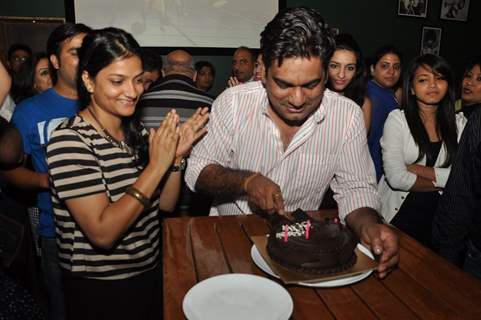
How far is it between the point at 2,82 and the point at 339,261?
107 cm

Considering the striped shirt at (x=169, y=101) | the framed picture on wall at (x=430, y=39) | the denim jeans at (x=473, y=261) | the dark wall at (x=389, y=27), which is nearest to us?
the denim jeans at (x=473, y=261)

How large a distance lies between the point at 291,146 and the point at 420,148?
3.84 ft

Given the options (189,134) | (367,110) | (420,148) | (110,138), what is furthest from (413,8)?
(110,138)

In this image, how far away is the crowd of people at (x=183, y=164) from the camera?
1410 millimetres

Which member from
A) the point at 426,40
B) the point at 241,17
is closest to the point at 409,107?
the point at 241,17

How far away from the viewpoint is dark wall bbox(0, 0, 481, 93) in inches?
251

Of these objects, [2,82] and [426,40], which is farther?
[426,40]

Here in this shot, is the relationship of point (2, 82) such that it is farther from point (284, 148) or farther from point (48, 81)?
point (48, 81)

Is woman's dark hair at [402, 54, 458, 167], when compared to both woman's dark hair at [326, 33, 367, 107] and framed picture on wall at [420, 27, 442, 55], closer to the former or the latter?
woman's dark hair at [326, 33, 367, 107]

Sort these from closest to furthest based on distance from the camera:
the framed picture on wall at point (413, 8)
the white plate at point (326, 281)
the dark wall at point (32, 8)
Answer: the white plate at point (326, 281), the dark wall at point (32, 8), the framed picture on wall at point (413, 8)

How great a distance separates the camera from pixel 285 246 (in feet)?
4.10

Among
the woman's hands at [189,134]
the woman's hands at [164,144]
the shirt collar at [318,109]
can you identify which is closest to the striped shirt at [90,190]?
the woman's hands at [164,144]

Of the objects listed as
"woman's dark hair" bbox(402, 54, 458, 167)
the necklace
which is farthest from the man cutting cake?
"woman's dark hair" bbox(402, 54, 458, 167)

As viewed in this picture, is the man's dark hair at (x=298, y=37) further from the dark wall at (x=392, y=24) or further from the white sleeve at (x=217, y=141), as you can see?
the dark wall at (x=392, y=24)
